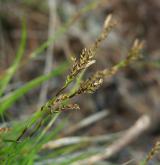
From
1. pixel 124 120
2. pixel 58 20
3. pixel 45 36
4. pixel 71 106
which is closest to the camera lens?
pixel 71 106

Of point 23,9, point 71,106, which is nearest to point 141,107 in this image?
point 23,9

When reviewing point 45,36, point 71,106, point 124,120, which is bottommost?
point 71,106

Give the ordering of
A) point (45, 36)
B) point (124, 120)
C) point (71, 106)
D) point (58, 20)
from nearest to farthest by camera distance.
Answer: point (71, 106) < point (124, 120) < point (58, 20) < point (45, 36)

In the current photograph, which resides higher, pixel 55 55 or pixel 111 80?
pixel 55 55

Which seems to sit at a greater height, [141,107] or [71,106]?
[141,107]

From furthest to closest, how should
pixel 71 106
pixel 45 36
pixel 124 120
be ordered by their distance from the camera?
pixel 45 36, pixel 124 120, pixel 71 106

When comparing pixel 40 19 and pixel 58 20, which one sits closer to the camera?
pixel 58 20

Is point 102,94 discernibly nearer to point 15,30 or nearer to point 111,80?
point 111,80

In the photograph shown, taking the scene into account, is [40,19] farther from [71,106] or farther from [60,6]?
[71,106]

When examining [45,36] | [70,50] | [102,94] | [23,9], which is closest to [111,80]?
[102,94]
